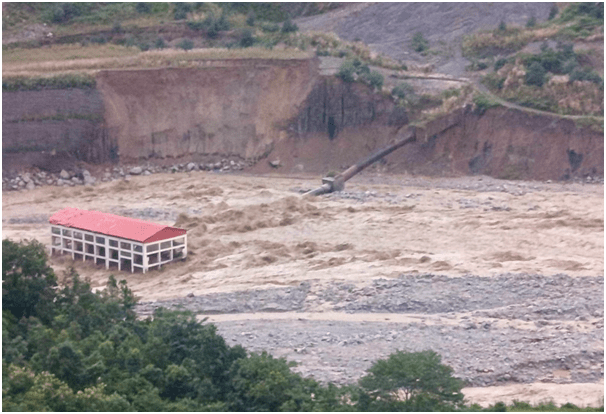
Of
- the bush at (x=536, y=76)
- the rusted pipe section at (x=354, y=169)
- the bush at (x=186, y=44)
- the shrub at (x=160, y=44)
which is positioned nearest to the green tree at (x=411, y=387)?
the rusted pipe section at (x=354, y=169)

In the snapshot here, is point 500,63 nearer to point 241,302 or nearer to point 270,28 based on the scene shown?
point 270,28

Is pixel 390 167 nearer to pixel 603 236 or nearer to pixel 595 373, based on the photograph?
pixel 603 236

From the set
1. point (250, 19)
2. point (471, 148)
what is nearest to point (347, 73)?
point (471, 148)

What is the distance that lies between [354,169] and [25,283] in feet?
78.6

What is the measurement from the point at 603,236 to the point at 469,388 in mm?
13423

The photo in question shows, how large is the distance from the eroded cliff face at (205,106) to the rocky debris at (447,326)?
19.1 meters

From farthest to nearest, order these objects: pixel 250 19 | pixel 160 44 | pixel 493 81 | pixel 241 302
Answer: pixel 250 19 → pixel 160 44 → pixel 493 81 → pixel 241 302

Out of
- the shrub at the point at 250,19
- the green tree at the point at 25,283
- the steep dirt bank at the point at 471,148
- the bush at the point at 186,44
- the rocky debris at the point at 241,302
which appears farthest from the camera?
the shrub at the point at 250,19

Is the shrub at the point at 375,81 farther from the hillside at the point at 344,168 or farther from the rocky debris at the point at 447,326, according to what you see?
the rocky debris at the point at 447,326

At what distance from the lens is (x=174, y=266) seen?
3222cm

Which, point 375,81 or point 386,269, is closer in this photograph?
point 386,269

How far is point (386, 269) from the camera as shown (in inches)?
1186

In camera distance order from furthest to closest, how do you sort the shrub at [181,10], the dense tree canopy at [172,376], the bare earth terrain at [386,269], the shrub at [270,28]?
the shrub at [181,10] → the shrub at [270,28] → the bare earth terrain at [386,269] → the dense tree canopy at [172,376]

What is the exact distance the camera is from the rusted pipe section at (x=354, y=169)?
135ft
